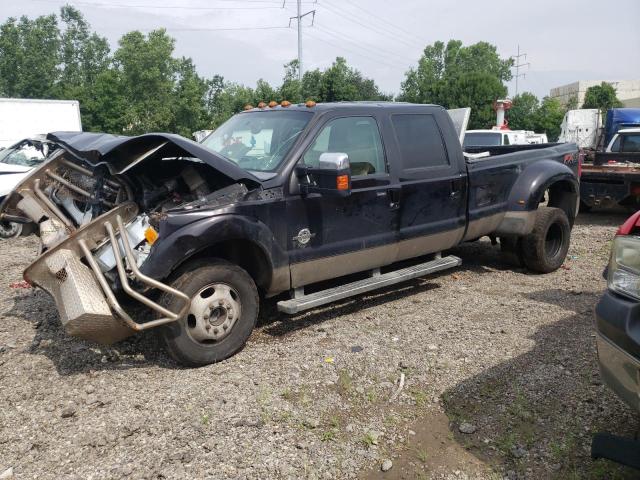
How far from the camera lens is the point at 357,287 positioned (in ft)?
16.2

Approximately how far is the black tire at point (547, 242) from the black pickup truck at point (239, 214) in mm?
855

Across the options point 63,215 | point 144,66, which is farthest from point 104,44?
point 63,215

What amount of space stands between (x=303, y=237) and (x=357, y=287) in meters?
0.76

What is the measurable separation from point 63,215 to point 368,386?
9.70 feet

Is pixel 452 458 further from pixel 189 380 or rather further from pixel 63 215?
pixel 63 215

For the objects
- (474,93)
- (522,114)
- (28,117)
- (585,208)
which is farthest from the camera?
(522,114)

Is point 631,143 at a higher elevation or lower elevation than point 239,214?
higher

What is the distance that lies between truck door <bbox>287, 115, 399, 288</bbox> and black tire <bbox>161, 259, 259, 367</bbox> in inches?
19.5

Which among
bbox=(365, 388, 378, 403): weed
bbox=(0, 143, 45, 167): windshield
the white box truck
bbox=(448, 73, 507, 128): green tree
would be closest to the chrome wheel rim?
bbox=(365, 388, 378, 403): weed

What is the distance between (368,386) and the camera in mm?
3852

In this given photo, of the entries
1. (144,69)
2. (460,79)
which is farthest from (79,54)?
(460,79)

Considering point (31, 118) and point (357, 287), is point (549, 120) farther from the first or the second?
point (357, 287)

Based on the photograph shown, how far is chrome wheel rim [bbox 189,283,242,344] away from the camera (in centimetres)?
401

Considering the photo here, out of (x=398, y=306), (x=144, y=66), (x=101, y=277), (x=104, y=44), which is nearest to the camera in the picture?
(x=101, y=277)
